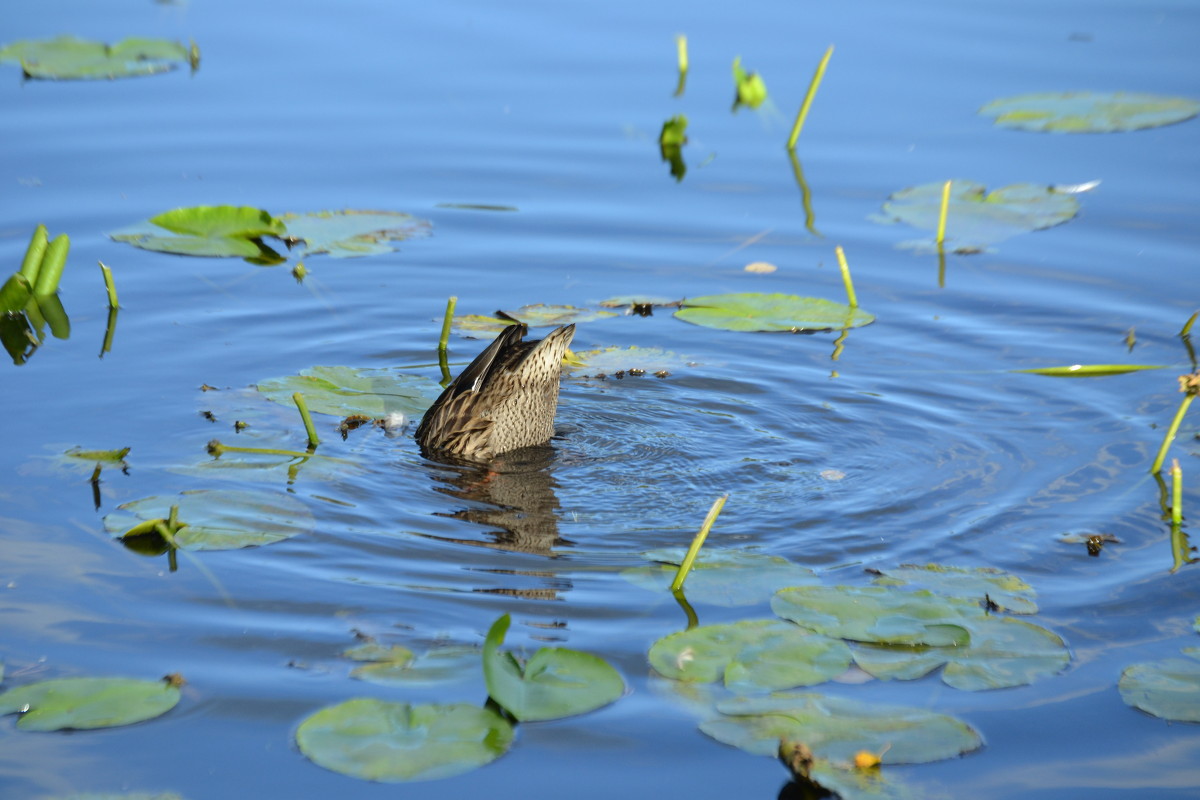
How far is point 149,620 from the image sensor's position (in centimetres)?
445

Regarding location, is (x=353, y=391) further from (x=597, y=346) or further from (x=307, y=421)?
(x=597, y=346)

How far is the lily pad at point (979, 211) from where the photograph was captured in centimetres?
830

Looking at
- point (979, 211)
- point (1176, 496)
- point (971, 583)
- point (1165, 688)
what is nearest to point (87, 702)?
point (971, 583)

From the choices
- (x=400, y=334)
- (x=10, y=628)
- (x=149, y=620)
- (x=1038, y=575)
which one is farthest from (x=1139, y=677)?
(x=400, y=334)

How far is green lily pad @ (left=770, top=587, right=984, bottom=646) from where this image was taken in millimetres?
4242

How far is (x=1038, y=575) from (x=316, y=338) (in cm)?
424

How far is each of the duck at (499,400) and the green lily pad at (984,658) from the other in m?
2.37

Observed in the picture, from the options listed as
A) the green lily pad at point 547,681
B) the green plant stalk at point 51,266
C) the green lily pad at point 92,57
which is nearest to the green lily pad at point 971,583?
the green lily pad at point 547,681

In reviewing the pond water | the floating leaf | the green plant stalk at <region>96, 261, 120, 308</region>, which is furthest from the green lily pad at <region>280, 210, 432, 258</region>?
the floating leaf

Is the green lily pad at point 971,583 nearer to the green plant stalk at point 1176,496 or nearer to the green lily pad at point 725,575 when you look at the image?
the green lily pad at point 725,575

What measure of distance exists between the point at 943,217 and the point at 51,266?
Answer: 5.32 m

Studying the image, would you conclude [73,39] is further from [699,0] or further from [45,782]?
[45,782]

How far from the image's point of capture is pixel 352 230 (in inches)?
323

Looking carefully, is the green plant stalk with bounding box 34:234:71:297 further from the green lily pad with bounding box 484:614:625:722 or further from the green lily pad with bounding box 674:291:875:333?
the green lily pad with bounding box 484:614:625:722
